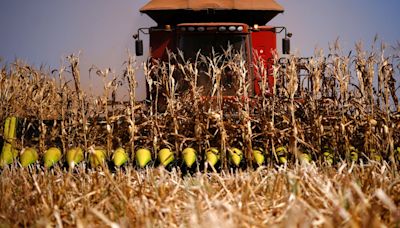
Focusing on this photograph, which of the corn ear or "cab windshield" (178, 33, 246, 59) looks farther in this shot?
"cab windshield" (178, 33, 246, 59)

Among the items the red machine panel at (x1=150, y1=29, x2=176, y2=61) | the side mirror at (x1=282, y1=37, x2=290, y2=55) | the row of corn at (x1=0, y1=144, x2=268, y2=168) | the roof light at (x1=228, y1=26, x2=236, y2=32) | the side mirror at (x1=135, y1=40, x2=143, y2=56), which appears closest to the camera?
the row of corn at (x1=0, y1=144, x2=268, y2=168)

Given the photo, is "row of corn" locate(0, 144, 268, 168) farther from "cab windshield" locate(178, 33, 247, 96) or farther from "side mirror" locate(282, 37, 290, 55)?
"side mirror" locate(282, 37, 290, 55)

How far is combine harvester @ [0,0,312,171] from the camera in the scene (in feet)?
14.3

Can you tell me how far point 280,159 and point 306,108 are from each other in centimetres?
66

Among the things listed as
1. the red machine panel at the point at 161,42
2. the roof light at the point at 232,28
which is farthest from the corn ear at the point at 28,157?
the roof light at the point at 232,28

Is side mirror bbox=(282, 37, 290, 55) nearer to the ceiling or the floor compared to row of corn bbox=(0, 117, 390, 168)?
nearer to the ceiling

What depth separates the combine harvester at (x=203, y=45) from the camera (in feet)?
14.3

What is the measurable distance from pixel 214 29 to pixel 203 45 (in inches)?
10.1

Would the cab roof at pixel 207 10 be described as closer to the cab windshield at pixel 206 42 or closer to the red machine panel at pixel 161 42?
the red machine panel at pixel 161 42

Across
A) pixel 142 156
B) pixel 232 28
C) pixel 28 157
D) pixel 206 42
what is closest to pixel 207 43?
pixel 206 42

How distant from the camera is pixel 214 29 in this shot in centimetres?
639

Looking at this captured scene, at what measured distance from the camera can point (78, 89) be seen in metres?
4.66

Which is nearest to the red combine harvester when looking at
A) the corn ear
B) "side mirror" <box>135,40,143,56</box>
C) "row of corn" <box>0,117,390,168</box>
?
"side mirror" <box>135,40,143,56</box>

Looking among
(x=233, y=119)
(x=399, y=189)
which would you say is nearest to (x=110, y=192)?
(x=399, y=189)
